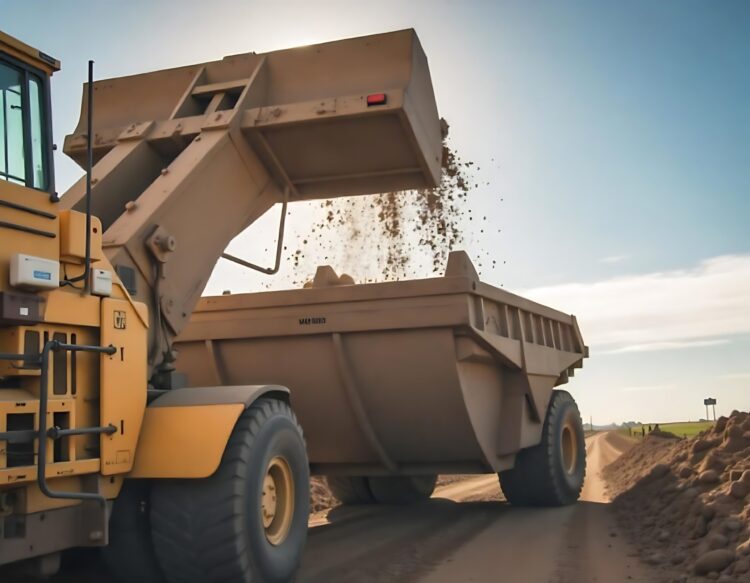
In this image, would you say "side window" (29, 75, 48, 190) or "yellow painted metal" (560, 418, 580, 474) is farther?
"yellow painted metal" (560, 418, 580, 474)

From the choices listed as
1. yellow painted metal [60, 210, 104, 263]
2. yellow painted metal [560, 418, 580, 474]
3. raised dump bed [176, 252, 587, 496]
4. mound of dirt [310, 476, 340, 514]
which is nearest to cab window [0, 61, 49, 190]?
yellow painted metal [60, 210, 104, 263]

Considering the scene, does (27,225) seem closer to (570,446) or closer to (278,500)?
(278,500)

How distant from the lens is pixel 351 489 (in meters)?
9.75

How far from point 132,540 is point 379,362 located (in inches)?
118

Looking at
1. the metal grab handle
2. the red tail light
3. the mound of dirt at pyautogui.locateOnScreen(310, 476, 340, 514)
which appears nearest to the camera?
the metal grab handle

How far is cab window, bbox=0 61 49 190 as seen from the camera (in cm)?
397

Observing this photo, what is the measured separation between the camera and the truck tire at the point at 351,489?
9703 millimetres

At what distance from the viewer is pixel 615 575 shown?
18.6ft

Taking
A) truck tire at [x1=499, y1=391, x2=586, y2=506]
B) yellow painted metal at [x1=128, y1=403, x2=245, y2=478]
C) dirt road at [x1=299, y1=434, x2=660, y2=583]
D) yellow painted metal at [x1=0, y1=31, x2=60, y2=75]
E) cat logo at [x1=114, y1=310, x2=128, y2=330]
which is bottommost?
dirt road at [x1=299, y1=434, x2=660, y2=583]

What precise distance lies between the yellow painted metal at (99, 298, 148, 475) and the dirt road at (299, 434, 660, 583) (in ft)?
6.37

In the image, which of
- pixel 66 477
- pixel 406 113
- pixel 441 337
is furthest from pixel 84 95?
pixel 66 477

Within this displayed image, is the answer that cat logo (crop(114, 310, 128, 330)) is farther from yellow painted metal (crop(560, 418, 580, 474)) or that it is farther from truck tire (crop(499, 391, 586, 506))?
yellow painted metal (crop(560, 418, 580, 474))

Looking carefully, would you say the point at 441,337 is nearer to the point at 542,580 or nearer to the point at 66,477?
the point at 542,580

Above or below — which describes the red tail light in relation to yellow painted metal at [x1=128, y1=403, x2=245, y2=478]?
above
